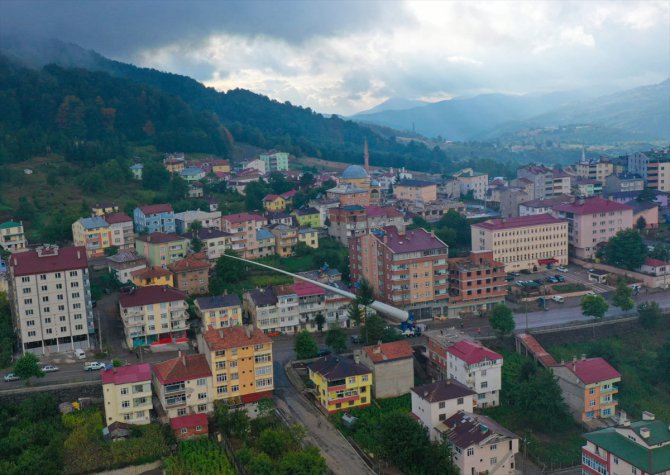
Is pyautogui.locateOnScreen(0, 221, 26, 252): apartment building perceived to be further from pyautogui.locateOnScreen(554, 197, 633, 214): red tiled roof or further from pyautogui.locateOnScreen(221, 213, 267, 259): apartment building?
pyautogui.locateOnScreen(554, 197, 633, 214): red tiled roof

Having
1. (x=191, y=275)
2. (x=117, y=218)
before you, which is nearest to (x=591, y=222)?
(x=191, y=275)

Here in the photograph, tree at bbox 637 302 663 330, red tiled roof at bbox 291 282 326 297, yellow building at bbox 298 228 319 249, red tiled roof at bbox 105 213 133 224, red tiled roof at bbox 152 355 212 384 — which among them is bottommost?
tree at bbox 637 302 663 330

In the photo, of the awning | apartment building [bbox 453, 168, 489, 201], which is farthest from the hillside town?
apartment building [bbox 453, 168, 489, 201]

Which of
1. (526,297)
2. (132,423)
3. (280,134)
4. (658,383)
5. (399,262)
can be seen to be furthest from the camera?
(280,134)

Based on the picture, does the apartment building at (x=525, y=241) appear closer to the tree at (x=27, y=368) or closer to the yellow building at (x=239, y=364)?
the yellow building at (x=239, y=364)

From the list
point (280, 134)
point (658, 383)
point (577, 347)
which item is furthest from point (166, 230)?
point (280, 134)

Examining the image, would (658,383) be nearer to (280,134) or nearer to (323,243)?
(323,243)
